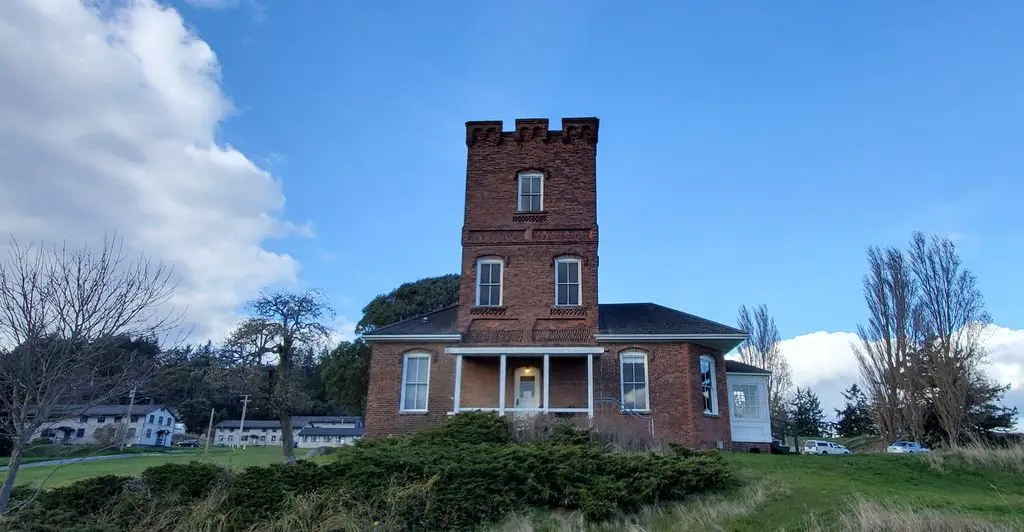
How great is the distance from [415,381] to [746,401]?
11.7m

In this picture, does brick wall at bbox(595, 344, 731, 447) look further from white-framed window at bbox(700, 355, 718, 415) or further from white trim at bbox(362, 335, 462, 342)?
white trim at bbox(362, 335, 462, 342)

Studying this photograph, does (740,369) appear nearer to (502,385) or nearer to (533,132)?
(502,385)

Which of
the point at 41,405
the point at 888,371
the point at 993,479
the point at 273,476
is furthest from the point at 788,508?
the point at 888,371

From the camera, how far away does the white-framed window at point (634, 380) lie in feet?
64.1

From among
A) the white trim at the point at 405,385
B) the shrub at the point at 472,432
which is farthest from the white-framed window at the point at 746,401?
the white trim at the point at 405,385

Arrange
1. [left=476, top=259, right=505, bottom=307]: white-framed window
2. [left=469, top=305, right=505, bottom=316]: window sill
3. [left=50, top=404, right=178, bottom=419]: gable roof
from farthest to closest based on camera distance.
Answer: [left=476, top=259, right=505, bottom=307]: white-framed window
[left=469, top=305, right=505, bottom=316]: window sill
[left=50, top=404, right=178, bottom=419]: gable roof

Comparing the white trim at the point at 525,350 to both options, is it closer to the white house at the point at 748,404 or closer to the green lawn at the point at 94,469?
the white house at the point at 748,404

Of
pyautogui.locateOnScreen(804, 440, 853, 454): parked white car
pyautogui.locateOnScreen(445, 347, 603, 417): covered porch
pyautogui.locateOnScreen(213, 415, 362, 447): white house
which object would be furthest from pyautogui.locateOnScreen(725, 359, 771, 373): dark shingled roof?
pyautogui.locateOnScreen(213, 415, 362, 447): white house

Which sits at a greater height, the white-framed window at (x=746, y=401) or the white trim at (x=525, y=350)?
the white trim at (x=525, y=350)

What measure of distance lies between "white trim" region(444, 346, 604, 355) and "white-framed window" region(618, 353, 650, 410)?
117 centimetres

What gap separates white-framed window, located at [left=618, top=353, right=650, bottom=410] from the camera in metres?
19.5

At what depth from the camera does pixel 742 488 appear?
11305 millimetres

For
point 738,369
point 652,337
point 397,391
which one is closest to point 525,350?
point 652,337

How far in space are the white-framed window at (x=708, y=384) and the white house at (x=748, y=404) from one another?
879 millimetres
